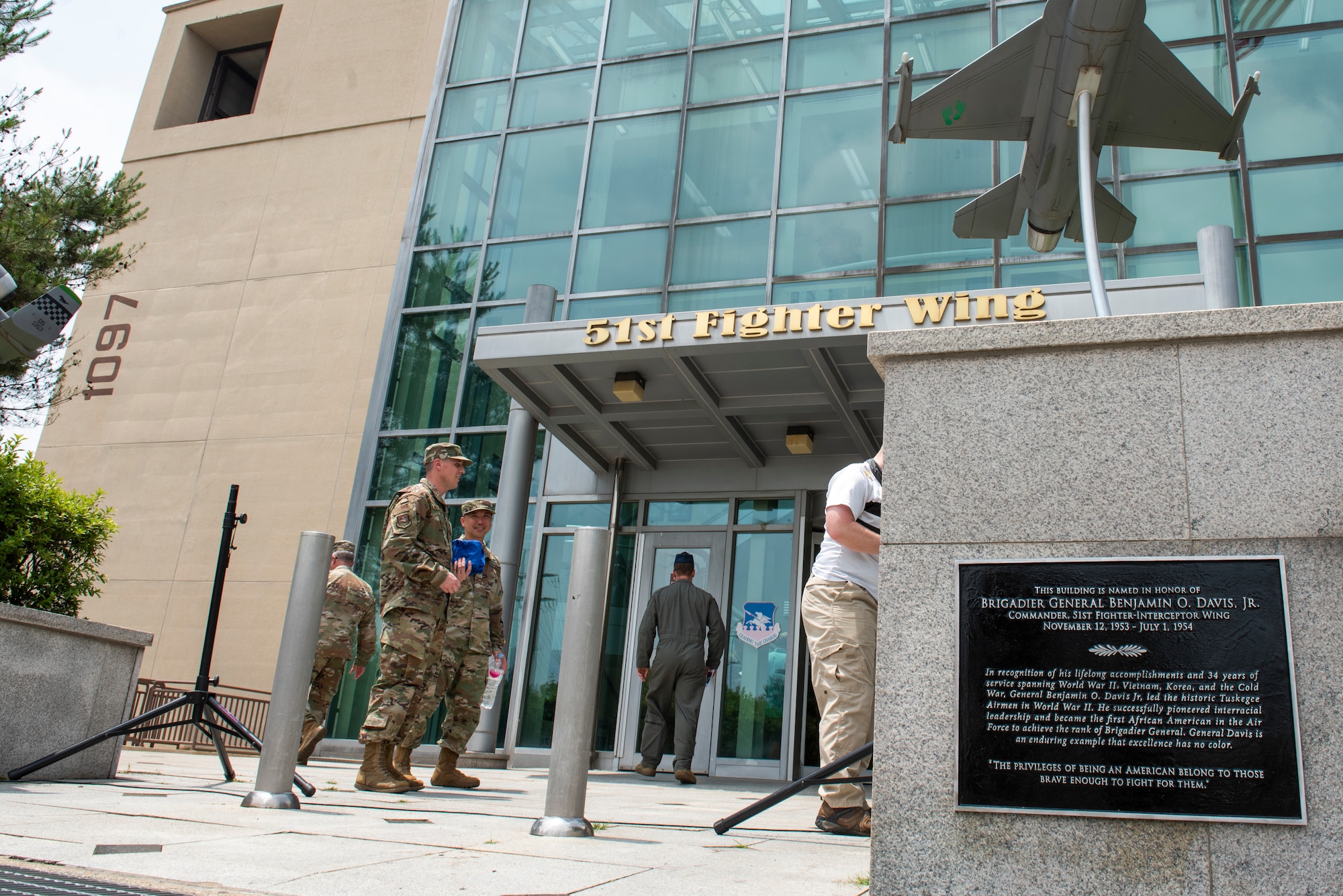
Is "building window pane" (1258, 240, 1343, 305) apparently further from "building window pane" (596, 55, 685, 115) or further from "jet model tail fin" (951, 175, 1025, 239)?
"building window pane" (596, 55, 685, 115)

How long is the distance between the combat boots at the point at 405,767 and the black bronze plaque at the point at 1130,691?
3.83m

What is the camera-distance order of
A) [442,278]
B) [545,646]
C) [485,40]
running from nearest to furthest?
[545,646]
[442,278]
[485,40]

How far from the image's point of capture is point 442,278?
1495 cm

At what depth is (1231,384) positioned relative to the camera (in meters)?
3.09

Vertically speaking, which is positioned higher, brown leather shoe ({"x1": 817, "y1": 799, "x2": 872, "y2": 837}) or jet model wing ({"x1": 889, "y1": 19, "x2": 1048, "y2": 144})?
jet model wing ({"x1": 889, "y1": 19, "x2": 1048, "y2": 144})

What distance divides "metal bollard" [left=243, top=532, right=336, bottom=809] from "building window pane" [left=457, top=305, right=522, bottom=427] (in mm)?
8683

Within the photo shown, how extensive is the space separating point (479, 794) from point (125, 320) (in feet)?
48.7

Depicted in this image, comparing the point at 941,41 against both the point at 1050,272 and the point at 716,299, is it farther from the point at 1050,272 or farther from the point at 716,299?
the point at 716,299

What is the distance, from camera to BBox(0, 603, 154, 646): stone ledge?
221 inches

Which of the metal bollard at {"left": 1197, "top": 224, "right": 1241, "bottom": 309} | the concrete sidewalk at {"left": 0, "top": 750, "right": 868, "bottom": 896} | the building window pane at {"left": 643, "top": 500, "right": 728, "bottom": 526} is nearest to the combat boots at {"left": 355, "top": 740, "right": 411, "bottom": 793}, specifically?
the concrete sidewalk at {"left": 0, "top": 750, "right": 868, "bottom": 896}

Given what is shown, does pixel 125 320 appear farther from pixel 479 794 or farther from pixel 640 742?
pixel 479 794

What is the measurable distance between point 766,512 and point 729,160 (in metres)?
5.12

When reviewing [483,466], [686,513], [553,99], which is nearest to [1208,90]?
[686,513]

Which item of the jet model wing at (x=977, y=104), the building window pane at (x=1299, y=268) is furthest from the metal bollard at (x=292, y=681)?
the building window pane at (x=1299, y=268)
